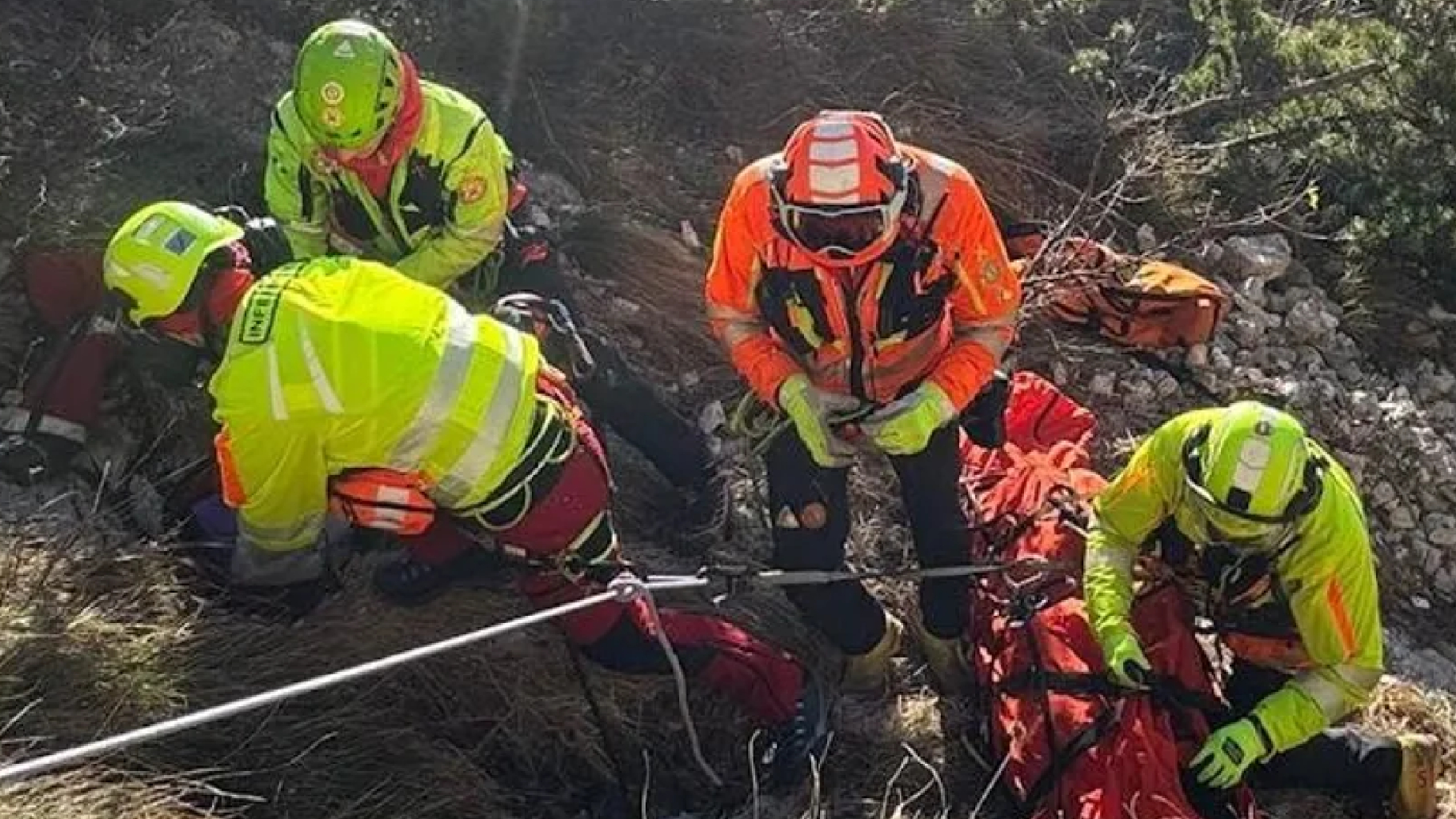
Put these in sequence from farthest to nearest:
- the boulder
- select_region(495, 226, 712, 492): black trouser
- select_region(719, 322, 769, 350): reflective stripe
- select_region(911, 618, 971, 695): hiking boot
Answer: the boulder → select_region(495, 226, 712, 492): black trouser → select_region(911, 618, 971, 695): hiking boot → select_region(719, 322, 769, 350): reflective stripe

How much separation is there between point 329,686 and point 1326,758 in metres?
2.70

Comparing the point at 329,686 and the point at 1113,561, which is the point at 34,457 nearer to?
the point at 329,686

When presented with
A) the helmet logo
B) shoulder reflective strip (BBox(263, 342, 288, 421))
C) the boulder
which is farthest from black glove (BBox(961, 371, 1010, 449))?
the boulder

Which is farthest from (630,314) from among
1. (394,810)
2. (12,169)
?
(394,810)

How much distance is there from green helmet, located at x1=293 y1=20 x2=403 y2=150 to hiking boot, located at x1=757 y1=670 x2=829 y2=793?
1975mm

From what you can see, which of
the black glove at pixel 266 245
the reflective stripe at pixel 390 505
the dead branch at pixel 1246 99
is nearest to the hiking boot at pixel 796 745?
the reflective stripe at pixel 390 505

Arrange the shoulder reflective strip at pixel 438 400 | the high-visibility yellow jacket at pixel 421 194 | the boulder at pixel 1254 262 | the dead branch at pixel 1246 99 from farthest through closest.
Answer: the dead branch at pixel 1246 99 < the boulder at pixel 1254 262 < the high-visibility yellow jacket at pixel 421 194 < the shoulder reflective strip at pixel 438 400

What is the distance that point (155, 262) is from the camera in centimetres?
374

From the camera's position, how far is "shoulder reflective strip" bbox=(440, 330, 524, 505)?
3588 mm

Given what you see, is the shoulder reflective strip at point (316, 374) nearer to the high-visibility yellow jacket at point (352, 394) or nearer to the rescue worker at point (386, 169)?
the high-visibility yellow jacket at point (352, 394)

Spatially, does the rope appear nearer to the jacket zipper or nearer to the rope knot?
the rope knot

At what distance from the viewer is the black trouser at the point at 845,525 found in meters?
4.39

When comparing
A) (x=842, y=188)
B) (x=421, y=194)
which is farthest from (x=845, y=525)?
(x=421, y=194)

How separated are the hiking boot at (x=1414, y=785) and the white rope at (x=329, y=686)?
6.15 feet
